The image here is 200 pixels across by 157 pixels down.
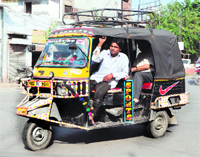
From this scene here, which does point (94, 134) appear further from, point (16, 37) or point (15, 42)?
point (16, 37)

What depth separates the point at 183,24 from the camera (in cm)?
3847

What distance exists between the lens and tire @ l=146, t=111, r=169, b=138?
20.3 ft

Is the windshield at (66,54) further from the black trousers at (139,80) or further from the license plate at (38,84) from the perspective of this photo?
the black trousers at (139,80)

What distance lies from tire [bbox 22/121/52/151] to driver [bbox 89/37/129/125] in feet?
3.29

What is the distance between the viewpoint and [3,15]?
19.8 metres

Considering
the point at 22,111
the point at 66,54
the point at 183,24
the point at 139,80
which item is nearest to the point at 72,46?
the point at 66,54

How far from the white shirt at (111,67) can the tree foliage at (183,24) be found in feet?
102

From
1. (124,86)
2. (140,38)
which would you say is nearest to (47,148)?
(124,86)

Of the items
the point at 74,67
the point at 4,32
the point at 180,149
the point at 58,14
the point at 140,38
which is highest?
→ the point at 58,14

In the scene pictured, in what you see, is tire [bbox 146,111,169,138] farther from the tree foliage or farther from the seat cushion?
the tree foliage

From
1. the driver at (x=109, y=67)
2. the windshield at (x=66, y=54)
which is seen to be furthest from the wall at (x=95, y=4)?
the windshield at (x=66, y=54)

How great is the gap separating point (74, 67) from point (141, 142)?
6.76 ft

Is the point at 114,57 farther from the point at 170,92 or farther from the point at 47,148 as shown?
the point at 47,148

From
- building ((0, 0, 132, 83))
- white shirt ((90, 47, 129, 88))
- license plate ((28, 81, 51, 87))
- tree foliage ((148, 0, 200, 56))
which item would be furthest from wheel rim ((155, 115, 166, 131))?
tree foliage ((148, 0, 200, 56))
